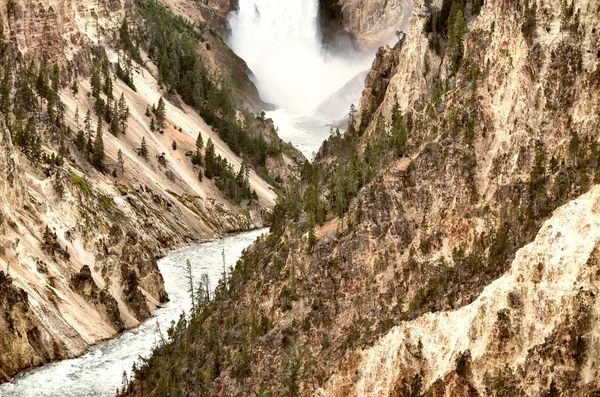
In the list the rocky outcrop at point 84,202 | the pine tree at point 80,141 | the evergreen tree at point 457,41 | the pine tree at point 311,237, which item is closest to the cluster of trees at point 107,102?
the rocky outcrop at point 84,202

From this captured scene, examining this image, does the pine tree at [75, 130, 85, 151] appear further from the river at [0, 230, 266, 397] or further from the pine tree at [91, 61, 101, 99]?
the river at [0, 230, 266, 397]

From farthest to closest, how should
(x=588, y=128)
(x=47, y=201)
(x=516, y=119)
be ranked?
(x=47, y=201) → (x=516, y=119) → (x=588, y=128)

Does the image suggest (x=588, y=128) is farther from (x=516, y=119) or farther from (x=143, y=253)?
(x=143, y=253)

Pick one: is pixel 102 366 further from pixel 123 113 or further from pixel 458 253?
pixel 123 113

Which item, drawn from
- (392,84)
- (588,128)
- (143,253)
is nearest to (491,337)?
(588,128)

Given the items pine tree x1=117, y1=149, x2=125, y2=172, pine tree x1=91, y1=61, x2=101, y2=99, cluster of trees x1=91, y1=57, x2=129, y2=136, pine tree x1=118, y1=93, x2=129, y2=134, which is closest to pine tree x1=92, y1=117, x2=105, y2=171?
pine tree x1=117, y1=149, x2=125, y2=172

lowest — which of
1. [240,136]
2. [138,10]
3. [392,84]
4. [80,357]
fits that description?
[80,357]
